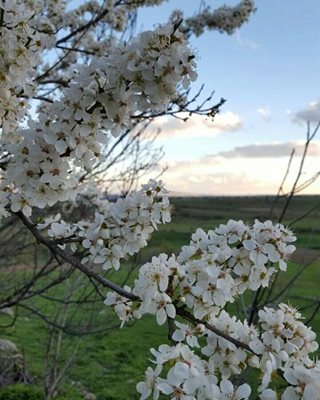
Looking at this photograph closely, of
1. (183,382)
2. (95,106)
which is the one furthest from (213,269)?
(95,106)

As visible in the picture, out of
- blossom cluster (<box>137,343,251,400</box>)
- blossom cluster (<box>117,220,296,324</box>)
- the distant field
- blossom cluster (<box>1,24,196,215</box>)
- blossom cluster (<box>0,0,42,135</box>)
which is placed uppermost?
blossom cluster (<box>0,0,42,135</box>)

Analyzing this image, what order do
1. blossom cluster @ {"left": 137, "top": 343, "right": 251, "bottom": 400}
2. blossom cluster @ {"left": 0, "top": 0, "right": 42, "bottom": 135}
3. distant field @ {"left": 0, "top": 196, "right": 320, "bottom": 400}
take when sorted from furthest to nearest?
distant field @ {"left": 0, "top": 196, "right": 320, "bottom": 400}
blossom cluster @ {"left": 0, "top": 0, "right": 42, "bottom": 135}
blossom cluster @ {"left": 137, "top": 343, "right": 251, "bottom": 400}

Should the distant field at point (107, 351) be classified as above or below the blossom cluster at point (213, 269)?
below

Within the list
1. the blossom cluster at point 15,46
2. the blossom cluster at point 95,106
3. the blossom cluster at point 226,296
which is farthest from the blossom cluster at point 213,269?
the blossom cluster at point 15,46

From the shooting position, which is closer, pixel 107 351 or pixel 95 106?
pixel 95 106

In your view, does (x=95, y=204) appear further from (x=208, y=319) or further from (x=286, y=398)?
(x=286, y=398)

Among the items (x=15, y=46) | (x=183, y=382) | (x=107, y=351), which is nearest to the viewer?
(x=183, y=382)

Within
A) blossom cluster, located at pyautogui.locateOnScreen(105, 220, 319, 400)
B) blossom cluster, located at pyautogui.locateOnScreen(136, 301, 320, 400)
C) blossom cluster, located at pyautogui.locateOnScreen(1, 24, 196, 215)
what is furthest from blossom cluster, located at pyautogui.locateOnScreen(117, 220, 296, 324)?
blossom cluster, located at pyautogui.locateOnScreen(1, 24, 196, 215)

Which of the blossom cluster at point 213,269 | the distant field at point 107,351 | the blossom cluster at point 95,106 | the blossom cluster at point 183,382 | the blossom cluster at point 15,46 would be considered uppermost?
the blossom cluster at point 15,46

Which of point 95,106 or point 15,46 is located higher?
point 15,46

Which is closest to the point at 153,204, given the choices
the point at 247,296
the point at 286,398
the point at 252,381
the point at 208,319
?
the point at 208,319

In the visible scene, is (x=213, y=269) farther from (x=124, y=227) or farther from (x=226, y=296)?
(x=124, y=227)

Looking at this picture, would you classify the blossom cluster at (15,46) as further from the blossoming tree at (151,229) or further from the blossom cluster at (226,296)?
the blossom cluster at (226,296)

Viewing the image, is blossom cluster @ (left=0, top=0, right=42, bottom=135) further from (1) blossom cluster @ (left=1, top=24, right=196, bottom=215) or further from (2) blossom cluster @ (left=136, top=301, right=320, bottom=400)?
(2) blossom cluster @ (left=136, top=301, right=320, bottom=400)
